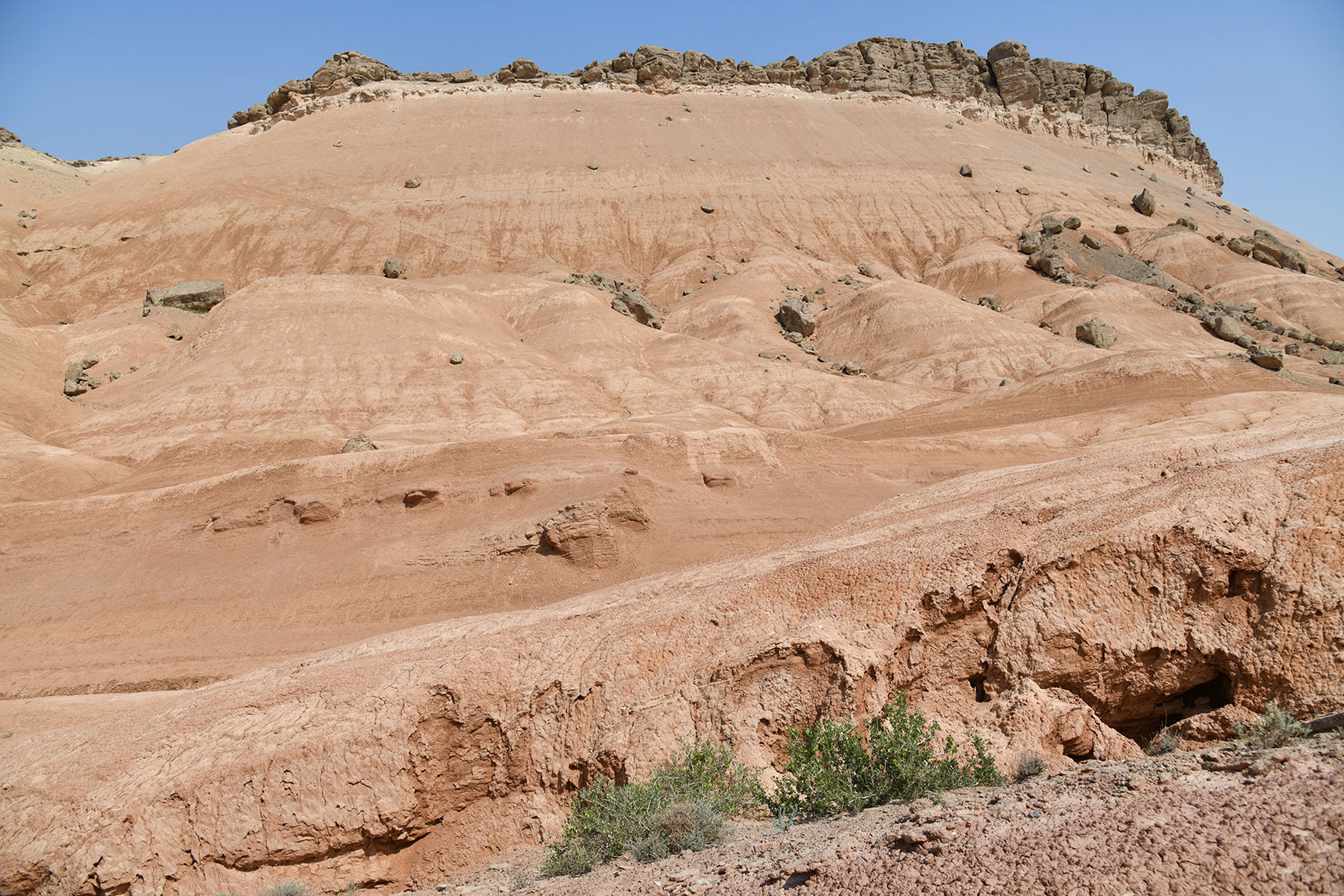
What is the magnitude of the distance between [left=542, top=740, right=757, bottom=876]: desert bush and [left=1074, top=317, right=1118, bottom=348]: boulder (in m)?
33.9

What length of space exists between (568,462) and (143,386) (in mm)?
19179

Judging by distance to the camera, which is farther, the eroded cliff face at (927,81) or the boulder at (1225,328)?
the eroded cliff face at (927,81)

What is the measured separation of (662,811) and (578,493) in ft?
40.3

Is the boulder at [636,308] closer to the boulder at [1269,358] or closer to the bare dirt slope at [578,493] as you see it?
the bare dirt slope at [578,493]

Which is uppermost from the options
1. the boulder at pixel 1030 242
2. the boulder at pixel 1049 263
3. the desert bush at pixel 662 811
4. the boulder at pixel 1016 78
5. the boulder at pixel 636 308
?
the boulder at pixel 1016 78

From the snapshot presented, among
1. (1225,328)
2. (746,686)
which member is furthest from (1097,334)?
(746,686)

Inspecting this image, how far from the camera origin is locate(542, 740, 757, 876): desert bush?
5.78m

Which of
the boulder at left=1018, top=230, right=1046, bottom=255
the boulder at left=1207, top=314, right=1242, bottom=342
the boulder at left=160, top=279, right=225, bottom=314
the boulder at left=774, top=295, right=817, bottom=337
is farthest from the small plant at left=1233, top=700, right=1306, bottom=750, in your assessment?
the boulder at left=1018, top=230, right=1046, bottom=255

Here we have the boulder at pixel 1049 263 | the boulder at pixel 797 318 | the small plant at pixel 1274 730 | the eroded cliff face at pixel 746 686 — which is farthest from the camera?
the boulder at pixel 1049 263

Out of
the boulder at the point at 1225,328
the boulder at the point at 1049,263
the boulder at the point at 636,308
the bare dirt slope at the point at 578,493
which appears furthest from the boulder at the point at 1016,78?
the boulder at the point at 636,308

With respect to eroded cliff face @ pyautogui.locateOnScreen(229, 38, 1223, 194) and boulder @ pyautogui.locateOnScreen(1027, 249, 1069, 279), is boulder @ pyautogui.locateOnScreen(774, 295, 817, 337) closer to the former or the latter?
boulder @ pyautogui.locateOnScreen(1027, 249, 1069, 279)

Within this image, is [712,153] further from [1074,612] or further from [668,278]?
[1074,612]

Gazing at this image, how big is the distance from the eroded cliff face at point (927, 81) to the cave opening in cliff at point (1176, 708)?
6655 centimetres

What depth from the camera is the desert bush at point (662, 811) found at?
228 inches
